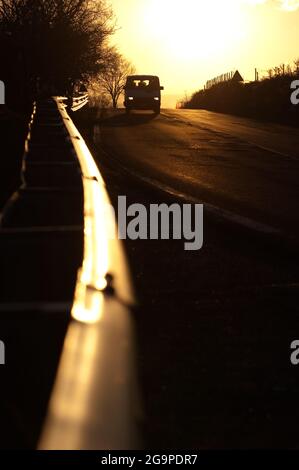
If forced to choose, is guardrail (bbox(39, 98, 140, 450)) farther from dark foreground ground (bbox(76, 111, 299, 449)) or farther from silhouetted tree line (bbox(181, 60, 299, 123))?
silhouetted tree line (bbox(181, 60, 299, 123))

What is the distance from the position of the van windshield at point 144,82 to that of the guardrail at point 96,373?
1638 inches

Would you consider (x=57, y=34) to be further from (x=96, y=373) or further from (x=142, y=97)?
(x=96, y=373)

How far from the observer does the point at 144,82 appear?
45281 millimetres

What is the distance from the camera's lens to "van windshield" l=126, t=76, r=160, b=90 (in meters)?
44.1

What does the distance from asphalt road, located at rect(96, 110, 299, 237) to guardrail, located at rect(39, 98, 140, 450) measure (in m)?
5.50

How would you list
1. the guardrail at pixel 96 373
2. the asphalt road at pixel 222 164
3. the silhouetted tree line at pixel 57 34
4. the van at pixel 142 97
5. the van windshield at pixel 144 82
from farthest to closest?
the silhouetted tree line at pixel 57 34 < the van windshield at pixel 144 82 < the van at pixel 142 97 < the asphalt road at pixel 222 164 < the guardrail at pixel 96 373

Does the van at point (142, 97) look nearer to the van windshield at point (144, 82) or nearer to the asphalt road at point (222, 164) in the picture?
the van windshield at point (144, 82)

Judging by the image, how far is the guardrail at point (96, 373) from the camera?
1.72 metres

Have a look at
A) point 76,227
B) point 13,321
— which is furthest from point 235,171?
point 13,321

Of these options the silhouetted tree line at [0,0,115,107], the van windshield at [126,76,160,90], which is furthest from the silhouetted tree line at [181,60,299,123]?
A: the silhouetted tree line at [0,0,115,107]

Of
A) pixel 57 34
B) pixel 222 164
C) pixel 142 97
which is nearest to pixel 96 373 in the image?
pixel 222 164

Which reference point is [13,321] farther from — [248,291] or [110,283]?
[248,291]

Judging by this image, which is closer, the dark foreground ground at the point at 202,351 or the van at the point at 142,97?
the dark foreground ground at the point at 202,351

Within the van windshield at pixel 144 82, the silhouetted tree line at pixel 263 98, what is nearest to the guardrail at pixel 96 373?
the silhouetted tree line at pixel 263 98
